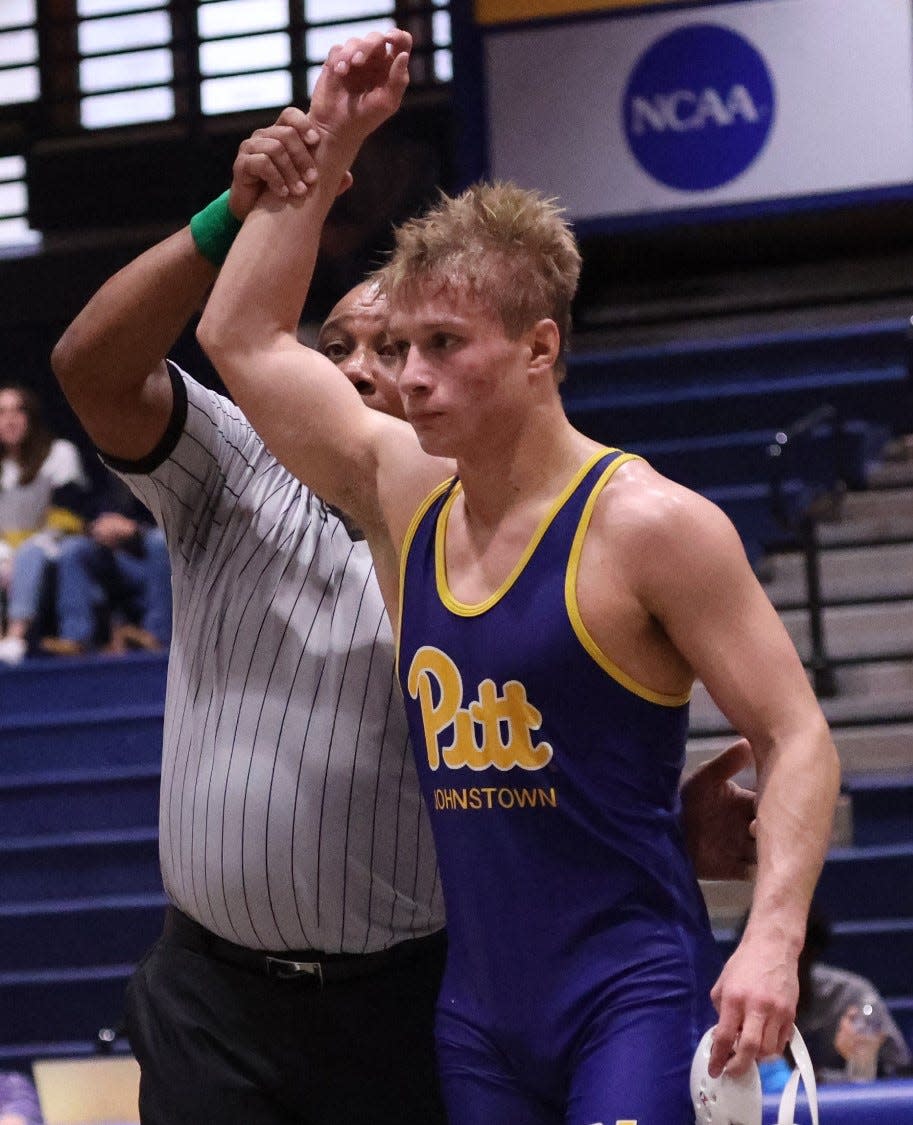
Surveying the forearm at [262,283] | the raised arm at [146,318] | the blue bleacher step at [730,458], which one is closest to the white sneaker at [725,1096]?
the forearm at [262,283]

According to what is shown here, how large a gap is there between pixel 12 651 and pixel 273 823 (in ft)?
20.6

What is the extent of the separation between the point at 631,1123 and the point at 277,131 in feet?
4.47

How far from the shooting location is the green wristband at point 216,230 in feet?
8.32

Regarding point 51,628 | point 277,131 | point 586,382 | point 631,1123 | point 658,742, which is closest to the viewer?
point 631,1123

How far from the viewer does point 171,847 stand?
257cm

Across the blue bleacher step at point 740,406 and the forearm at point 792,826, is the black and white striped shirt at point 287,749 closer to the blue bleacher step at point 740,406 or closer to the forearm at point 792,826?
the forearm at point 792,826

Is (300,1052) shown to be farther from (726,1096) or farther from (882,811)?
(882,811)

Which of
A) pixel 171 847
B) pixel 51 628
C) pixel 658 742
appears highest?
pixel 658 742

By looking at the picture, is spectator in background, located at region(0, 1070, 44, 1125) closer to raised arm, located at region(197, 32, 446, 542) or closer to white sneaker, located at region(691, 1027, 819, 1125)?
raised arm, located at region(197, 32, 446, 542)

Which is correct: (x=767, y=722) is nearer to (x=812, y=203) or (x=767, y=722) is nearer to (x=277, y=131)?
(x=277, y=131)

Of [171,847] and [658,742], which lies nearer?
[658,742]

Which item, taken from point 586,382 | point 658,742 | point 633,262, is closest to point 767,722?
point 658,742

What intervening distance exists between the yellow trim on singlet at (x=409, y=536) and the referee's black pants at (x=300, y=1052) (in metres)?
0.49

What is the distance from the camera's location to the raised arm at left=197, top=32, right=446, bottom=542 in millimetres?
2402
